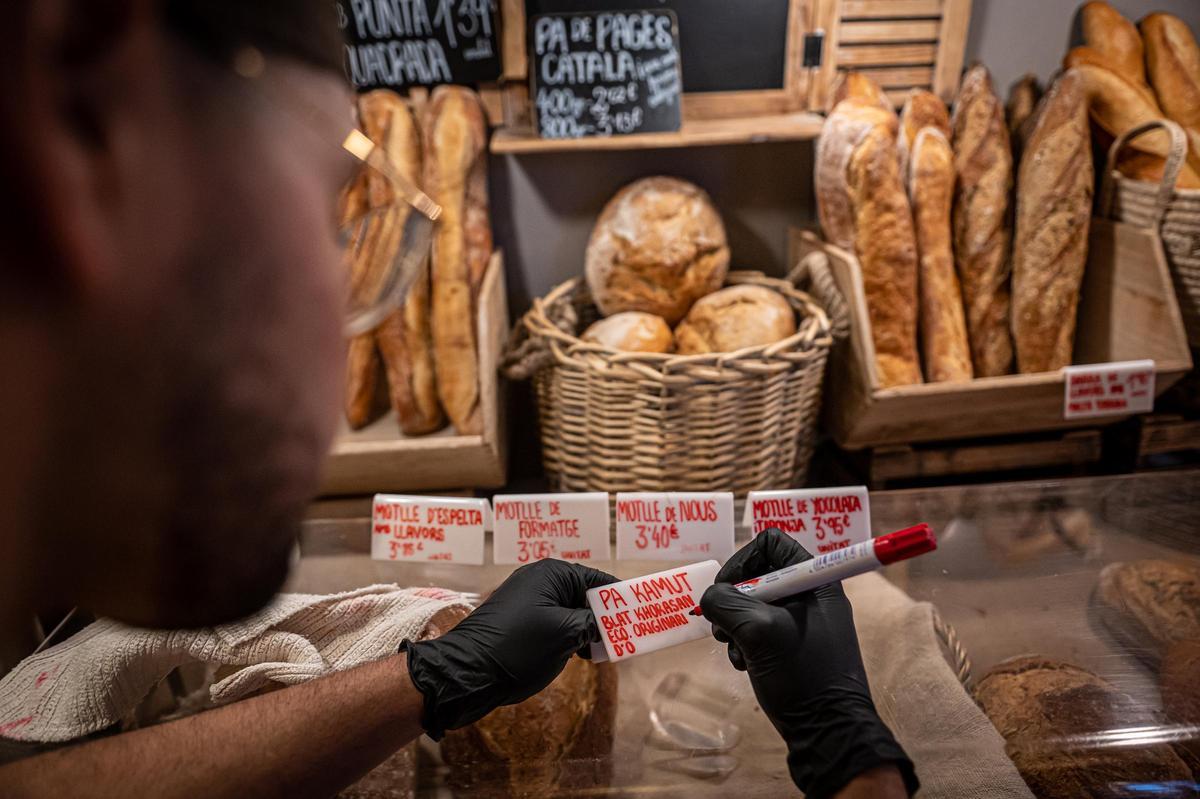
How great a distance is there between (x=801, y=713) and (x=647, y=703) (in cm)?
34

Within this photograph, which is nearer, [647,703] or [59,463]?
[59,463]

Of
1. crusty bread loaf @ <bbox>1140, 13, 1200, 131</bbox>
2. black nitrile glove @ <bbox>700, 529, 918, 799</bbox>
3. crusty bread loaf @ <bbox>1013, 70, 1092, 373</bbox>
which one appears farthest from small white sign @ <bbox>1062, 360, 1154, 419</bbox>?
black nitrile glove @ <bbox>700, 529, 918, 799</bbox>

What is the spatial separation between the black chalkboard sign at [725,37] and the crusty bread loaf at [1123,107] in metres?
0.77

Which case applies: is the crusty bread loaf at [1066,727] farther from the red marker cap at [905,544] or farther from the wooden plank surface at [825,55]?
the wooden plank surface at [825,55]

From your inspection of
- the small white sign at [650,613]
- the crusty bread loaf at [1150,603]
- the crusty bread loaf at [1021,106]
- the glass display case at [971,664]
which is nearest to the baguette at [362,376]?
the glass display case at [971,664]

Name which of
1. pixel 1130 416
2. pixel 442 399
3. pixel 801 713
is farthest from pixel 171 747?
pixel 1130 416

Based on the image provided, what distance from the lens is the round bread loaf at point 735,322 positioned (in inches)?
67.2

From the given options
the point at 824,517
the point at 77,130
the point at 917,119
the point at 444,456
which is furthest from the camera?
the point at 917,119

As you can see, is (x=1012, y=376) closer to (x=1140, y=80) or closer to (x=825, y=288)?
(x=825, y=288)

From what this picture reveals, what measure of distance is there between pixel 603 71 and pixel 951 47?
100 cm

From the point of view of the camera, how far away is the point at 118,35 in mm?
286

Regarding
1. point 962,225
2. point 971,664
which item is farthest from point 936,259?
point 971,664

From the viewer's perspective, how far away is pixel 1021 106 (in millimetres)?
2016

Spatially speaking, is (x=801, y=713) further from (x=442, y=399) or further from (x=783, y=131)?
(x=783, y=131)
